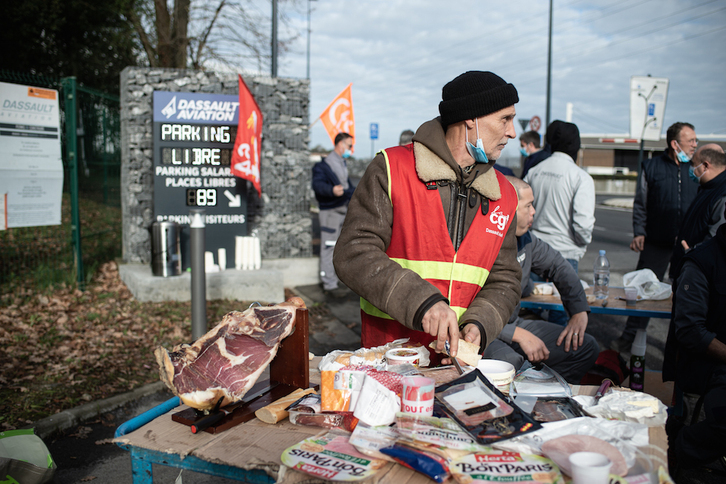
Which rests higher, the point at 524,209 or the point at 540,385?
the point at 524,209

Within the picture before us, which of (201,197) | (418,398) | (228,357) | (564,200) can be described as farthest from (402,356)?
(201,197)

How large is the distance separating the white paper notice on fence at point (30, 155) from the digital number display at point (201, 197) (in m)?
1.78

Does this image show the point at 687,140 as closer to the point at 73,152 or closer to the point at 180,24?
the point at 73,152

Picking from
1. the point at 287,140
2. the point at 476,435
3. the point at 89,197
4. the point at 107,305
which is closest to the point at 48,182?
the point at 107,305

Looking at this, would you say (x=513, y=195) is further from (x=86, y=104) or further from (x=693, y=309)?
(x=86, y=104)

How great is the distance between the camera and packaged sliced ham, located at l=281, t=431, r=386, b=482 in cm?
147

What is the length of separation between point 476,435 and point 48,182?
23.3 ft

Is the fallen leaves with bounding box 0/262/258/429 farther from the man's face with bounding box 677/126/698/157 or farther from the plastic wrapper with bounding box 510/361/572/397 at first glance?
the man's face with bounding box 677/126/698/157

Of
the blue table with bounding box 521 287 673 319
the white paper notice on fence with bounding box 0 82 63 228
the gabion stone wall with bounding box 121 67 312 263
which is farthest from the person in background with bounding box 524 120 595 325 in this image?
the white paper notice on fence with bounding box 0 82 63 228

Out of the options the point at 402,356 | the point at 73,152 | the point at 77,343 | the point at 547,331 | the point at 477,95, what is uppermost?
the point at 73,152

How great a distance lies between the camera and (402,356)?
222 cm

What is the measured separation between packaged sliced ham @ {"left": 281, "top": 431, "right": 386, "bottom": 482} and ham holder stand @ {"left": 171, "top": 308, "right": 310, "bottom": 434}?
0.37 m

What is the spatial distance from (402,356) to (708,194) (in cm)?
412

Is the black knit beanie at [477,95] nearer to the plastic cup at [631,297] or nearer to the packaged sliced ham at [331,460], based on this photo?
the packaged sliced ham at [331,460]
